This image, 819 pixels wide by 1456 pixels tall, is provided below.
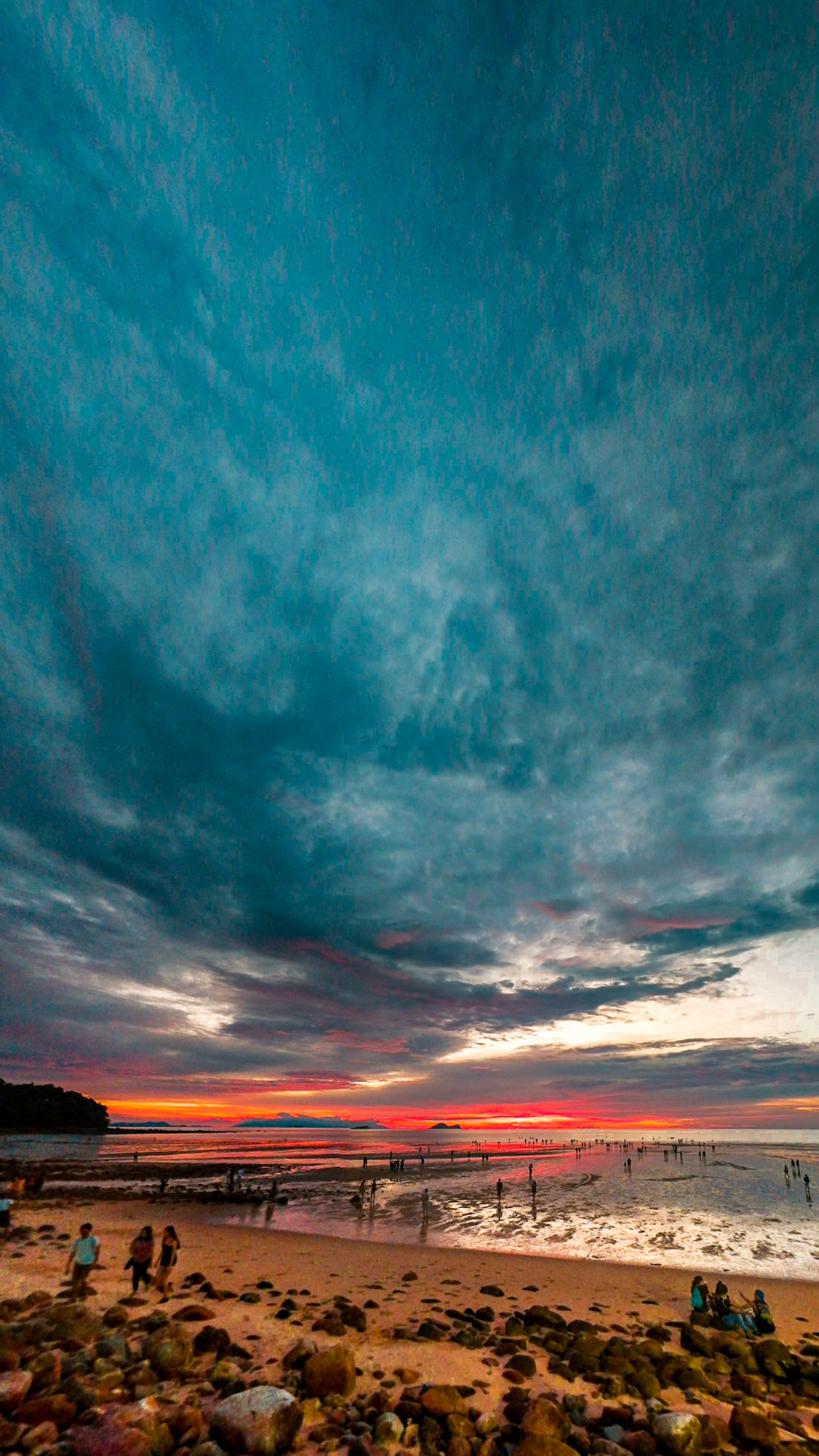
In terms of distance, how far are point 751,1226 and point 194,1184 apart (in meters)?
48.3

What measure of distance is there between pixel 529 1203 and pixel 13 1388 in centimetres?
5092

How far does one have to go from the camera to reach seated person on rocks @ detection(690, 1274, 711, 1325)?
19594mm

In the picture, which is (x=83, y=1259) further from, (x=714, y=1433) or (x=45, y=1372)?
(x=714, y=1433)

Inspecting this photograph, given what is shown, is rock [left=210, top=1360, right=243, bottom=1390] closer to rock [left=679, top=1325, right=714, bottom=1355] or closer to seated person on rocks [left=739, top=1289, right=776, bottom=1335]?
rock [left=679, top=1325, right=714, bottom=1355]

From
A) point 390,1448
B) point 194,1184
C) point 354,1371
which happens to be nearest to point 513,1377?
point 354,1371

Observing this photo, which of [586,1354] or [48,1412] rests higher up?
[48,1412]

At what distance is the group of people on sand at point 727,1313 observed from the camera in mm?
19203

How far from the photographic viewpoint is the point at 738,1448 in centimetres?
1169

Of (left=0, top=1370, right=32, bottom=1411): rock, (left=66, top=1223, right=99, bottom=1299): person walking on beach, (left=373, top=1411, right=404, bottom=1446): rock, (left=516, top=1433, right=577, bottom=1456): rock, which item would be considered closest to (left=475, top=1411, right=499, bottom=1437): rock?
(left=516, top=1433, right=577, bottom=1456): rock

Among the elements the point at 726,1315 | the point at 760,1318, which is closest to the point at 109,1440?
the point at 726,1315

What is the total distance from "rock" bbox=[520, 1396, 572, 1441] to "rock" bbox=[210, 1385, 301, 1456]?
4.23 m

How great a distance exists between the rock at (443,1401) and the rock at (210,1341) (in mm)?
5590

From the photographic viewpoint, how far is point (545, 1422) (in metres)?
11.6

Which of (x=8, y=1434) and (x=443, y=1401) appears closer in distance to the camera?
(x=8, y=1434)
